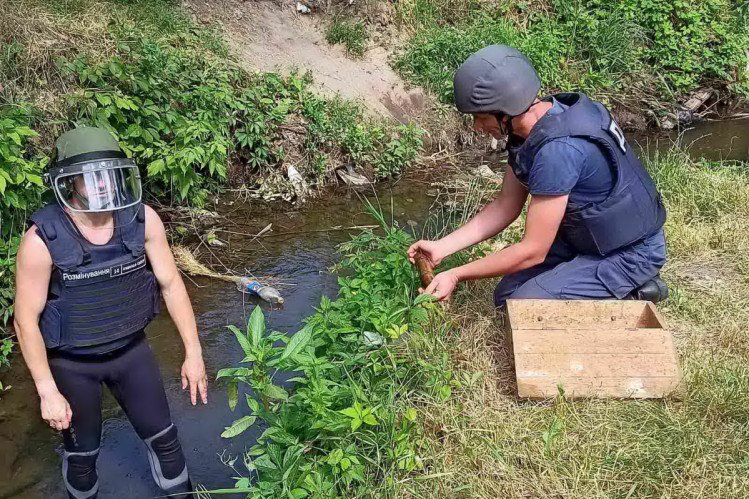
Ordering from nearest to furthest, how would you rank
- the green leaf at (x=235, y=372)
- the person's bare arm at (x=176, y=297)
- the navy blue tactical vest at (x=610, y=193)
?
1. the green leaf at (x=235, y=372)
2. the person's bare arm at (x=176, y=297)
3. the navy blue tactical vest at (x=610, y=193)

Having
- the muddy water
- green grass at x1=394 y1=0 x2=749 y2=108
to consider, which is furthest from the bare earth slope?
the muddy water

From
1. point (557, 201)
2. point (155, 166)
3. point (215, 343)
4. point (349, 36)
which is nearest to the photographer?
point (557, 201)

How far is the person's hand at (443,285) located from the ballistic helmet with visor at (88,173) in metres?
1.41

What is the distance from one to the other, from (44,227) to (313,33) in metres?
7.38

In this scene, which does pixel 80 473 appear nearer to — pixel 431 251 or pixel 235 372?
pixel 235 372

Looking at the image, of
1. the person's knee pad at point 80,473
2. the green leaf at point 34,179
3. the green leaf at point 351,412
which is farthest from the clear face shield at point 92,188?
the green leaf at point 34,179

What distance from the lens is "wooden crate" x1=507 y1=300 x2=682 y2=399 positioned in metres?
2.91

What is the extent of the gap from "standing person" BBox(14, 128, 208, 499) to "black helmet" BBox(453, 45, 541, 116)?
1508mm

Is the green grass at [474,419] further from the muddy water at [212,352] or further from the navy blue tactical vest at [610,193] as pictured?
the muddy water at [212,352]

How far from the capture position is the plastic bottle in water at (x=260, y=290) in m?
5.14

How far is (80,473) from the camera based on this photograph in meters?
3.02

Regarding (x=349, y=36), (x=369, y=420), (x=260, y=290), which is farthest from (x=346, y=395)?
(x=349, y=36)

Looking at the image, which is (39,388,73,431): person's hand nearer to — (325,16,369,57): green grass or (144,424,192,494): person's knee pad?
(144,424,192,494): person's knee pad

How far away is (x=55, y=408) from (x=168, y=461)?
668 mm
